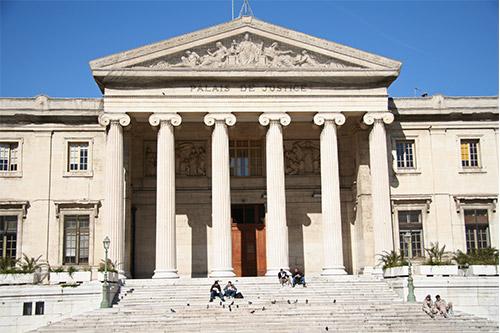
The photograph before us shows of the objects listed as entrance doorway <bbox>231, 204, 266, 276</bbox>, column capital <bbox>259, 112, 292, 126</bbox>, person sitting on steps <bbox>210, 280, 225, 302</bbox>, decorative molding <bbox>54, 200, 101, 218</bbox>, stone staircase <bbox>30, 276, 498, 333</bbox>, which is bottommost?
stone staircase <bbox>30, 276, 498, 333</bbox>

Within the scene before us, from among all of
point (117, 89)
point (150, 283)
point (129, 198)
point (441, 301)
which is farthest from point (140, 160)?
point (441, 301)

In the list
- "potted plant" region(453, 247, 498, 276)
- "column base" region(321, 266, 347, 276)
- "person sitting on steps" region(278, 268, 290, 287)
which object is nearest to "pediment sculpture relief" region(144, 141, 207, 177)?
"person sitting on steps" region(278, 268, 290, 287)

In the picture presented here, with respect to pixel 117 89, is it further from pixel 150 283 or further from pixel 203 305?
pixel 203 305

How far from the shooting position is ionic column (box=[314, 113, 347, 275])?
3888 cm

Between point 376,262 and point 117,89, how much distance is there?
16754 millimetres

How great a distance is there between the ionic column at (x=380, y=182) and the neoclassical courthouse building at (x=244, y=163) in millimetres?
77

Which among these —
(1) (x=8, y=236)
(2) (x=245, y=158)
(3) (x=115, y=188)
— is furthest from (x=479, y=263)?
(1) (x=8, y=236)

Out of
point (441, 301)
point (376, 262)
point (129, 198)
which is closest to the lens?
point (441, 301)

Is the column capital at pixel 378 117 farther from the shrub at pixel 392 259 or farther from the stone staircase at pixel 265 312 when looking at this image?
the stone staircase at pixel 265 312

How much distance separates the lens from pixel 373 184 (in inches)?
1578

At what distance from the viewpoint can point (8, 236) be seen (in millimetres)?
41594

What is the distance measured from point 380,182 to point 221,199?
8.76m

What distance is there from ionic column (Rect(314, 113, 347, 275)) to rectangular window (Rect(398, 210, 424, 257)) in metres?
5.31

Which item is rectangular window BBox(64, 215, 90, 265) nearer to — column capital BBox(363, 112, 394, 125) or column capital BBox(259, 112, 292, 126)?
column capital BBox(259, 112, 292, 126)
